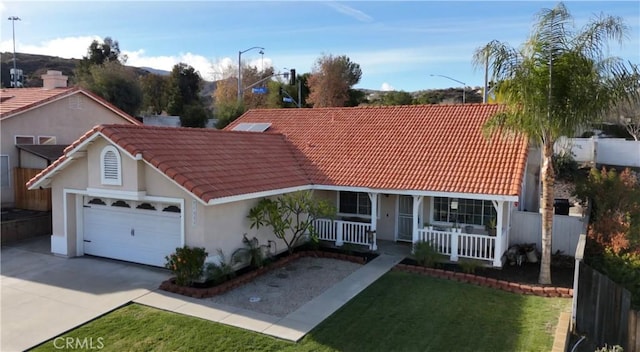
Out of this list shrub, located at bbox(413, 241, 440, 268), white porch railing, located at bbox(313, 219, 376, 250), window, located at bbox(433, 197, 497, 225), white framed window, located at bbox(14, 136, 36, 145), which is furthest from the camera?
white framed window, located at bbox(14, 136, 36, 145)

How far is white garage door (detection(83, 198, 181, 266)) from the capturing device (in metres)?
12.8

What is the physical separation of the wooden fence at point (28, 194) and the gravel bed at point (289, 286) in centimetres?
1085

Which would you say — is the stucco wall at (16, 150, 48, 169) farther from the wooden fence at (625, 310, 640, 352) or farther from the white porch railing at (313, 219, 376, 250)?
the wooden fence at (625, 310, 640, 352)

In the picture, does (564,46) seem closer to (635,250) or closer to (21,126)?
(635,250)

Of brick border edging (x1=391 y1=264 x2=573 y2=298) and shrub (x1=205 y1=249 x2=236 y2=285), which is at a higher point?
shrub (x1=205 y1=249 x2=236 y2=285)

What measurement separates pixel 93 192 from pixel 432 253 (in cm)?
1005

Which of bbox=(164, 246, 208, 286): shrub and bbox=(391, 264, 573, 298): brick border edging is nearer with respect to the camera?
bbox=(164, 246, 208, 286): shrub

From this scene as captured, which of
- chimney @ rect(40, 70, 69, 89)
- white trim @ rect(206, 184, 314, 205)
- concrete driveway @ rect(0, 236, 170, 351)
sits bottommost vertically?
concrete driveway @ rect(0, 236, 170, 351)

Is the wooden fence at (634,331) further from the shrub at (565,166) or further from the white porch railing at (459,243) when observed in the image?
the shrub at (565,166)

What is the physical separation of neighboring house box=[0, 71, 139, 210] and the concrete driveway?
4834 millimetres

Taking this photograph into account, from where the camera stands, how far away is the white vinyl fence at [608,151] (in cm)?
2780

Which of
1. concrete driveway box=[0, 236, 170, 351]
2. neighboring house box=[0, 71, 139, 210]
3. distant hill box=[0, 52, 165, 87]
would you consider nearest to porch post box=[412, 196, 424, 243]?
concrete driveway box=[0, 236, 170, 351]

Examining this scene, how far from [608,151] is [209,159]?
2603 cm

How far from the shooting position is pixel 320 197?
1706 cm
